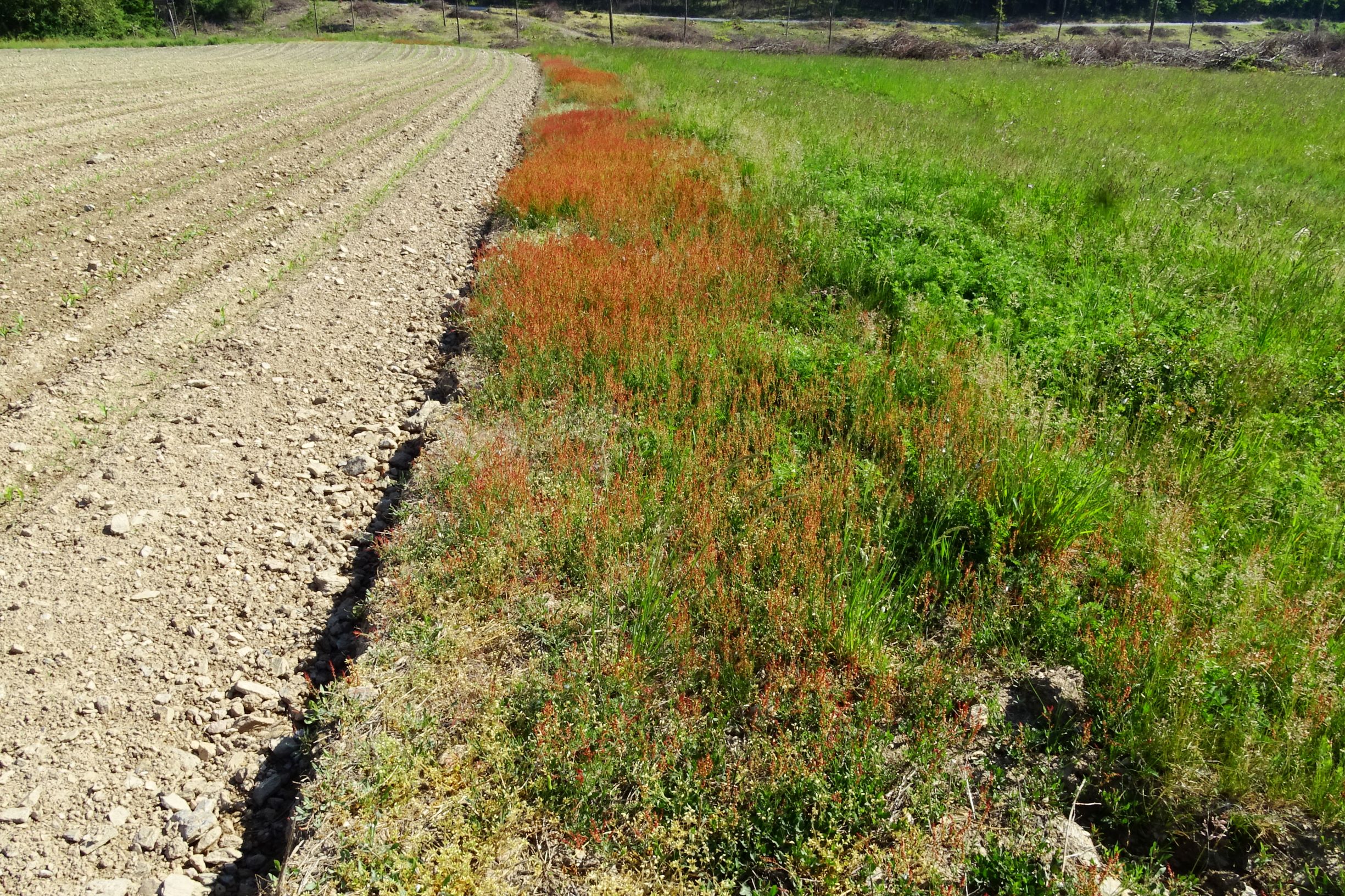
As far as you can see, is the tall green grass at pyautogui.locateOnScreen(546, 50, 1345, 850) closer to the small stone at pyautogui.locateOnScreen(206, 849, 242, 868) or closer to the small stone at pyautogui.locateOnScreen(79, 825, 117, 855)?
the small stone at pyautogui.locateOnScreen(206, 849, 242, 868)

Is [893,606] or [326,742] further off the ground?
[893,606]

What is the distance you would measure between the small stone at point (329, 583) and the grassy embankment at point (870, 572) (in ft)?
1.67

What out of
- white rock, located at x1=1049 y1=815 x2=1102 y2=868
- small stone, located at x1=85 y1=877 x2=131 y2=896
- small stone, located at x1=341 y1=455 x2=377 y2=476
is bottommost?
small stone, located at x1=85 y1=877 x2=131 y2=896

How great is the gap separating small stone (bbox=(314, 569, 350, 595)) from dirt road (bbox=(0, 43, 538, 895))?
2cm

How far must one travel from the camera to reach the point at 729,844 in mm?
2531

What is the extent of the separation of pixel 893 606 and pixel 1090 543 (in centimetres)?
113

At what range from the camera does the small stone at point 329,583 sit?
13.8 feet

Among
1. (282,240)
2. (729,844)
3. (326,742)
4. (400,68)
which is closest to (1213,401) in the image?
(729,844)

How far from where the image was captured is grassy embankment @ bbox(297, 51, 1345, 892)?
2.57 metres

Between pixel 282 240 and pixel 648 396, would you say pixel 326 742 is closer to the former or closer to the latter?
pixel 648 396

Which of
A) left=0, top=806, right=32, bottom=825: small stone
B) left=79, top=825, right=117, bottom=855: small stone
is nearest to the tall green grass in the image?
left=79, top=825, right=117, bottom=855: small stone

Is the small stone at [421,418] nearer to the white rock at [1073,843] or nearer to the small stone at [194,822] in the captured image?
the small stone at [194,822]

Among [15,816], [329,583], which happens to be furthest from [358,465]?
[15,816]

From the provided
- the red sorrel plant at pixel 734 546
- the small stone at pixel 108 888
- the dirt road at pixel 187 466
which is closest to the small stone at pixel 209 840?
the dirt road at pixel 187 466
